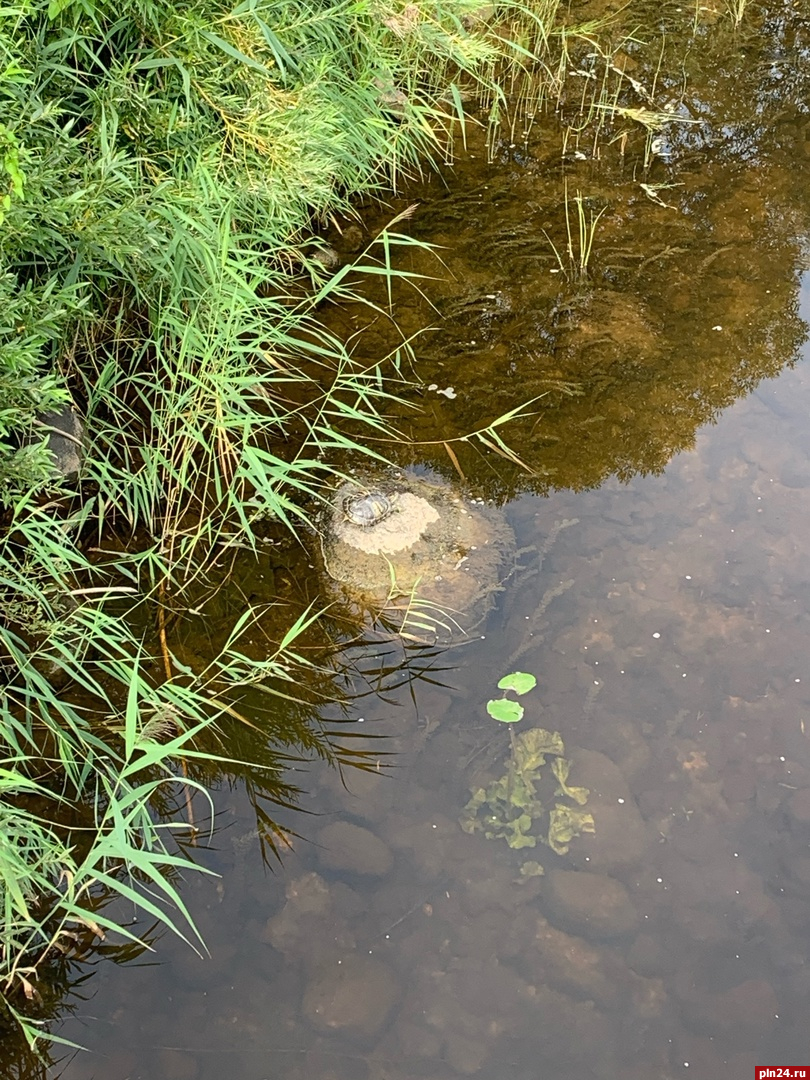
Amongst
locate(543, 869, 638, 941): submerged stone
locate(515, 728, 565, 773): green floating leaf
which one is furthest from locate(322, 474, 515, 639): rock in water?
locate(543, 869, 638, 941): submerged stone

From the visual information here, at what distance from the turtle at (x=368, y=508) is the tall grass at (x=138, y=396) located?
16 centimetres

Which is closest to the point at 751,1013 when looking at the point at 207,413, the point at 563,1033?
the point at 563,1033

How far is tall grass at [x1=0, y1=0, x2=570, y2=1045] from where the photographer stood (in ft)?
7.72

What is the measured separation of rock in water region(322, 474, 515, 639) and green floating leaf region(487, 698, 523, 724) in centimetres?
29

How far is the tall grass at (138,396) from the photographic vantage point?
92.7 inches

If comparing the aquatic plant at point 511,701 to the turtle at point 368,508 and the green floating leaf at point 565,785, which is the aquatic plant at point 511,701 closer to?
the green floating leaf at point 565,785

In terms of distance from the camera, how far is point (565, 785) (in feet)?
8.41

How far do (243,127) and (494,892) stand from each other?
2.60 meters

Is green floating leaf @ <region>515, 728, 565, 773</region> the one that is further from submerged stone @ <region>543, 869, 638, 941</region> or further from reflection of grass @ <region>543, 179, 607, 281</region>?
reflection of grass @ <region>543, 179, 607, 281</region>

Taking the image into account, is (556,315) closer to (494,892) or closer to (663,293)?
(663,293)

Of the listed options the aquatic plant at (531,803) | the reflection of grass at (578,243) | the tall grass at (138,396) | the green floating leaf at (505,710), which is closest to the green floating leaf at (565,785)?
the aquatic plant at (531,803)

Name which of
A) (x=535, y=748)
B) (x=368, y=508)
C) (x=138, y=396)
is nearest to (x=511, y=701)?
(x=535, y=748)

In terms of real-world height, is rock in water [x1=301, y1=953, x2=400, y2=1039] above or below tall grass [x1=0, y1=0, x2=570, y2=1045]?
below

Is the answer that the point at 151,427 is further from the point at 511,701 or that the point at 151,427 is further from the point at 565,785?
the point at 565,785
